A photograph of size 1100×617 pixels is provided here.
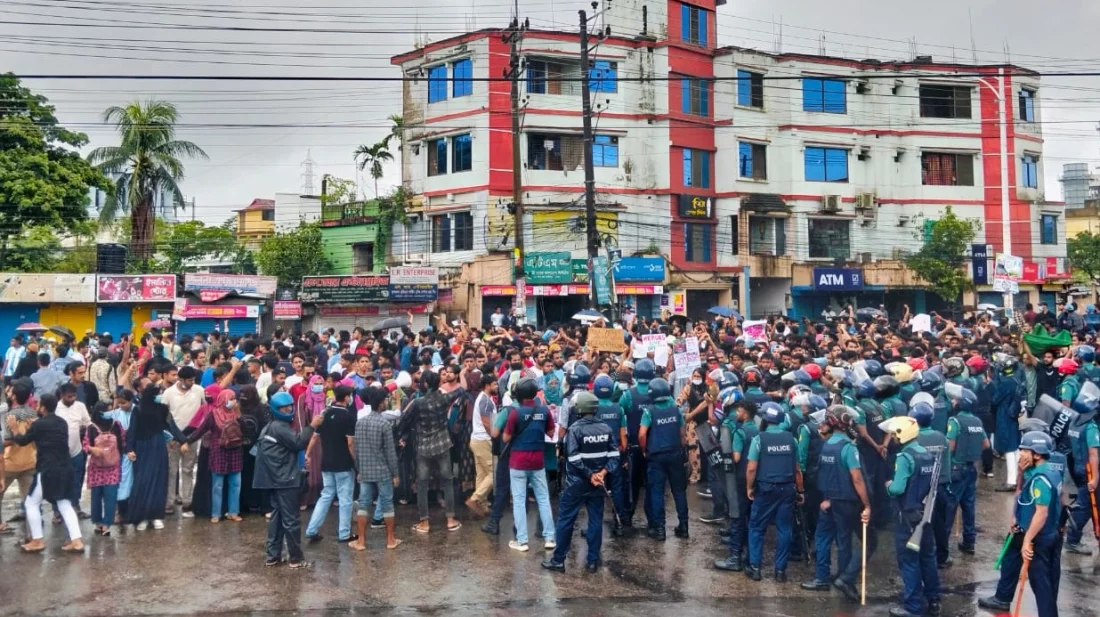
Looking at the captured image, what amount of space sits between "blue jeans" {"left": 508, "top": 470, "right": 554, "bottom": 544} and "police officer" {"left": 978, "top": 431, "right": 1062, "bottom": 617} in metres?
4.57

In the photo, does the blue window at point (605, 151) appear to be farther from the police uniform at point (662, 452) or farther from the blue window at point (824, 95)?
the police uniform at point (662, 452)

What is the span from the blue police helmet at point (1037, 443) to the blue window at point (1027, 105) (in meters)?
41.9

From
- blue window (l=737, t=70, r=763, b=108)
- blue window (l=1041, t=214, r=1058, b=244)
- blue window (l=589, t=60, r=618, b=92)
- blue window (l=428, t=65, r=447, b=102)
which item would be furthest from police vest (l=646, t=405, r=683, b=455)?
blue window (l=1041, t=214, r=1058, b=244)

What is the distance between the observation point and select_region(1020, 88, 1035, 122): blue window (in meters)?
44.5

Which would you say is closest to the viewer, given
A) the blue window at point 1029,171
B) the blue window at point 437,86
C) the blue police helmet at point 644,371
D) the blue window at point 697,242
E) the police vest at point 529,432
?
the police vest at point 529,432

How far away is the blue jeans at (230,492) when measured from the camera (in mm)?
11312

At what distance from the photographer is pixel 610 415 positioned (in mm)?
10531

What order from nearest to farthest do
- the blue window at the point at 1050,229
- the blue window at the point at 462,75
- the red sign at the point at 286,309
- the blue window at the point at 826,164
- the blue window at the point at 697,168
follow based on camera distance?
the red sign at the point at 286,309 < the blue window at the point at 462,75 < the blue window at the point at 697,168 < the blue window at the point at 826,164 < the blue window at the point at 1050,229

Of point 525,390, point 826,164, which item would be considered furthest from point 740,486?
point 826,164

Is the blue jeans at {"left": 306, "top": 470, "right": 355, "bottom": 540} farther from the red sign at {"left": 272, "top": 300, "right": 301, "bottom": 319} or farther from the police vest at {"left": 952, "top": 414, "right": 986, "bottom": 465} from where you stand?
the red sign at {"left": 272, "top": 300, "right": 301, "bottom": 319}

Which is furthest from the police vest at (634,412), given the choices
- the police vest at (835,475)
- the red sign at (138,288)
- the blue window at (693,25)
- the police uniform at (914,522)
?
the blue window at (693,25)

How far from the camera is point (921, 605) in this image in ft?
26.7

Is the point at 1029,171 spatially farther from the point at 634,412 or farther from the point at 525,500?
the point at 525,500

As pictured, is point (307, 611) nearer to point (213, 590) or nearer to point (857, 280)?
point (213, 590)
